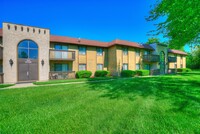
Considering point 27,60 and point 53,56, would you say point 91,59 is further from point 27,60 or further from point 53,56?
point 27,60

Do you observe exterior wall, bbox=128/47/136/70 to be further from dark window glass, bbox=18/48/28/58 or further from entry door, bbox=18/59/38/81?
dark window glass, bbox=18/48/28/58

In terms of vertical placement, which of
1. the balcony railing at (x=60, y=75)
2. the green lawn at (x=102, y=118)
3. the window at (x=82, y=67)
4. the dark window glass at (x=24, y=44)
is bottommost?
the green lawn at (x=102, y=118)

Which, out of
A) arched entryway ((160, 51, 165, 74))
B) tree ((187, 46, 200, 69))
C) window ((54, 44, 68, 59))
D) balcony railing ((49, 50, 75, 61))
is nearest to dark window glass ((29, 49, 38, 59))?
balcony railing ((49, 50, 75, 61))

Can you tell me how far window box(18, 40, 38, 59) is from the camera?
1419 centimetres

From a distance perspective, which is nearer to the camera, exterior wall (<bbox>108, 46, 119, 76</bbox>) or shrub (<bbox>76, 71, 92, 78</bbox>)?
shrub (<bbox>76, 71, 92, 78</bbox>)

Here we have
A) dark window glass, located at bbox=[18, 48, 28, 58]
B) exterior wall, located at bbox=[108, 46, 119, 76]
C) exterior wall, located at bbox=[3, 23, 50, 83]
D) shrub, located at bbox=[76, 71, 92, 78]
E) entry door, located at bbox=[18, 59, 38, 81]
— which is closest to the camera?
exterior wall, located at bbox=[3, 23, 50, 83]

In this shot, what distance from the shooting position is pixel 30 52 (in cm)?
1473

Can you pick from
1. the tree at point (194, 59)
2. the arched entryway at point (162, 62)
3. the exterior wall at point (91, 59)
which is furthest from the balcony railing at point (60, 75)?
the tree at point (194, 59)

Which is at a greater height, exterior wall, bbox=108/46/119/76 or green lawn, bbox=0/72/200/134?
exterior wall, bbox=108/46/119/76

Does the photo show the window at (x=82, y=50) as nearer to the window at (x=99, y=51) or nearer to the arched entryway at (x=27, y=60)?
the window at (x=99, y=51)

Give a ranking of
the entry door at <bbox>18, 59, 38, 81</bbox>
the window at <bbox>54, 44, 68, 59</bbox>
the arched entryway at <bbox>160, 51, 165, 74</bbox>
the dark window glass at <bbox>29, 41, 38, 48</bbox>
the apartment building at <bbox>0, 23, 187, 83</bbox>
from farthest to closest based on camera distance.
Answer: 1. the arched entryway at <bbox>160, 51, 165, 74</bbox>
2. the window at <bbox>54, 44, 68, 59</bbox>
3. the dark window glass at <bbox>29, 41, 38, 48</bbox>
4. the entry door at <bbox>18, 59, 38, 81</bbox>
5. the apartment building at <bbox>0, 23, 187, 83</bbox>

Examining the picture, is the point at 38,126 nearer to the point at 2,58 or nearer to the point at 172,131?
the point at 172,131

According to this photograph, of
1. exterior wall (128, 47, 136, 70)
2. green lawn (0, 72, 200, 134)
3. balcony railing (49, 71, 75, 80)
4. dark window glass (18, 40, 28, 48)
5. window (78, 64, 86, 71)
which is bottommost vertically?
green lawn (0, 72, 200, 134)

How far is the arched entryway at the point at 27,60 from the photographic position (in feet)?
46.1
